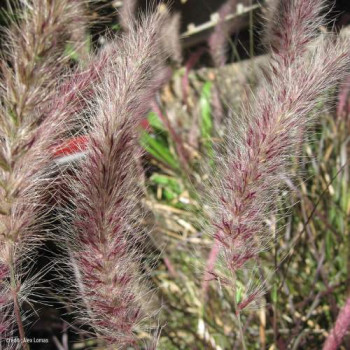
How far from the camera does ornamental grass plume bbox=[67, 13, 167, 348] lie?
22.3 inches

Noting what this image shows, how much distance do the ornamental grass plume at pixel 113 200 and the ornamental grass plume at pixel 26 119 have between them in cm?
6

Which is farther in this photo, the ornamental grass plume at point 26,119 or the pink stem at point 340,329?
the pink stem at point 340,329

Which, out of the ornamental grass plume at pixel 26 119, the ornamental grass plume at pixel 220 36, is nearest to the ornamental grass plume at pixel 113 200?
the ornamental grass plume at pixel 26 119

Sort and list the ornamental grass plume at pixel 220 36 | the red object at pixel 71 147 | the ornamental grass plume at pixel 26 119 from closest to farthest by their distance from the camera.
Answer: the ornamental grass plume at pixel 26 119 < the red object at pixel 71 147 < the ornamental grass plume at pixel 220 36

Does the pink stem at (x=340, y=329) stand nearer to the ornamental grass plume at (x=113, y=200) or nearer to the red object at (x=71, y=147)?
the ornamental grass plume at (x=113, y=200)

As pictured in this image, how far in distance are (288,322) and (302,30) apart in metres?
0.75

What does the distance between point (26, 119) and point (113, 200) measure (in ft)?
0.44

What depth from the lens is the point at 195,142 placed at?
1.68 m

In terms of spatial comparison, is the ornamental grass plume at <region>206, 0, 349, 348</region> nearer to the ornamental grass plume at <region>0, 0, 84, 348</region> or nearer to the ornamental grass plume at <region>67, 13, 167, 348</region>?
the ornamental grass plume at <region>67, 13, 167, 348</region>

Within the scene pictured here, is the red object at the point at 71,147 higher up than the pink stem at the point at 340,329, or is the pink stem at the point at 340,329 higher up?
the red object at the point at 71,147

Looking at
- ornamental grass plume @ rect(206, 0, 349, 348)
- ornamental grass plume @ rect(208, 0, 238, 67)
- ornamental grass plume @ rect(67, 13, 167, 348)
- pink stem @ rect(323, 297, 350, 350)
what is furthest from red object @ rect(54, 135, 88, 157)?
ornamental grass plume @ rect(208, 0, 238, 67)

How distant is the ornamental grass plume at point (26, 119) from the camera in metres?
0.52

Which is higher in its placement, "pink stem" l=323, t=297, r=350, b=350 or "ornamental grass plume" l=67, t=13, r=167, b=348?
"ornamental grass plume" l=67, t=13, r=167, b=348

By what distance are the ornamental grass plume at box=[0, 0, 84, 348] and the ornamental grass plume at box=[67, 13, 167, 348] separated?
56 millimetres
